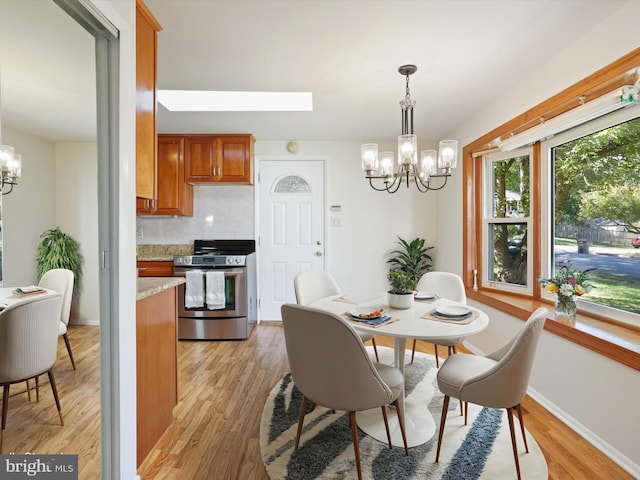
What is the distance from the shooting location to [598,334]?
201cm

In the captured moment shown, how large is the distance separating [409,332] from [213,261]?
8.81 ft

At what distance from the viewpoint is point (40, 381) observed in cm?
117

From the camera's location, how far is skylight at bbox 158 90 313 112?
10.8 feet

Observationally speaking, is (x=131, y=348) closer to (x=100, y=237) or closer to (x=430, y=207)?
(x=100, y=237)

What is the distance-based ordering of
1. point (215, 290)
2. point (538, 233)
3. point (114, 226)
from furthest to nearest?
point (215, 290), point (538, 233), point (114, 226)

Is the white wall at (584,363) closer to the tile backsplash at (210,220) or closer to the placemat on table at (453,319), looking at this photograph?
the placemat on table at (453,319)

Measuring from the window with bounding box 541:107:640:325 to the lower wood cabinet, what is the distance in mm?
2694

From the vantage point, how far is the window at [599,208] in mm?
2076

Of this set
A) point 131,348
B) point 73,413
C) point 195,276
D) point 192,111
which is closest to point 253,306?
point 195,276

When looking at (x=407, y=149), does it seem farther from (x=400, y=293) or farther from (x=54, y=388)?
(x=54, y=388)

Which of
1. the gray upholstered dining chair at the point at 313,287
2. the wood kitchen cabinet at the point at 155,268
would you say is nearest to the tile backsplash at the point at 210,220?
the wood kitchen cabinet at the point at 155,268

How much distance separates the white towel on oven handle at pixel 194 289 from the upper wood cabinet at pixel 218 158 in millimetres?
1114

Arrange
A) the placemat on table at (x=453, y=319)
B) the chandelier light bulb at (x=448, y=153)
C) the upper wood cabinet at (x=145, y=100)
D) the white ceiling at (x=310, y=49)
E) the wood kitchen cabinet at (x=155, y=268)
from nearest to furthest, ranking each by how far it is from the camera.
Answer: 1. the white ceiling at (x=310, y=49)
2. the upper wood cabinet at (x=145, y=100)
3. the placemat on table at (x=453, y=319)
4. the chandelier light bulb at (x=448, y=153)
5. the wood kitchen cabinet at (x=155, y=268)

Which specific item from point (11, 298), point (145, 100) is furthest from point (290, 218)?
point (11, 298)
